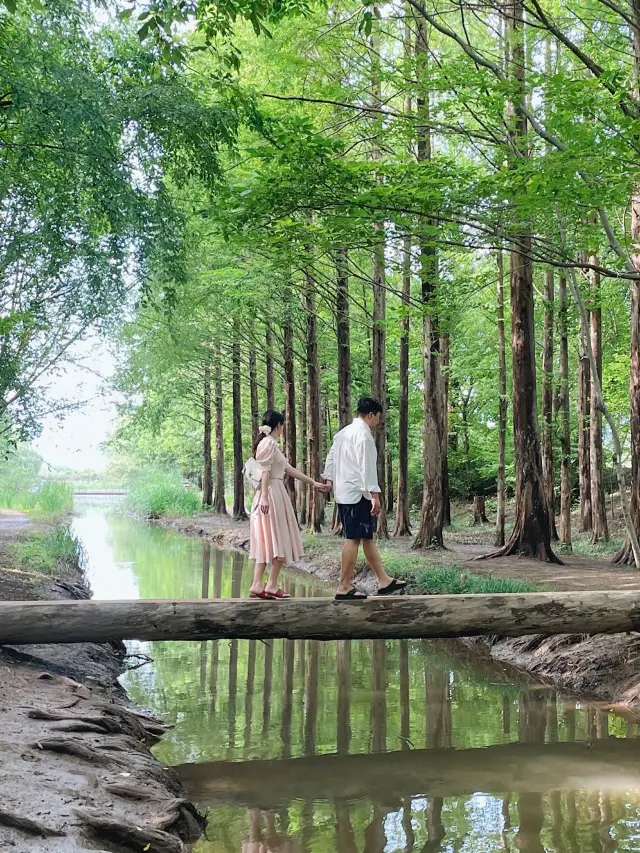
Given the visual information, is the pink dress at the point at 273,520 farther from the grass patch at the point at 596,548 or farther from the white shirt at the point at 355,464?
the grass patch at the point at 596,548

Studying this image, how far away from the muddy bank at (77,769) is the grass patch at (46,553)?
17.3 feet

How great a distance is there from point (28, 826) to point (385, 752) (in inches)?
148

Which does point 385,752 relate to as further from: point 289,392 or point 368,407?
point 289,392

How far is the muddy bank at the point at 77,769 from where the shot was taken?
4.79 metres

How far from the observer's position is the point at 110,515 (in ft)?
166

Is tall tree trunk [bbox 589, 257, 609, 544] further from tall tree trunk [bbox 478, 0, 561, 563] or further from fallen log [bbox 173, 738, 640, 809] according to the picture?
fallen log [bbox 173, 738, 640, 809]

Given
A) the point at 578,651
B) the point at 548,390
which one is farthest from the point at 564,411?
the point at 578,651

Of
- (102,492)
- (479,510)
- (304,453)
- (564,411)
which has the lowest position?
(102,492)

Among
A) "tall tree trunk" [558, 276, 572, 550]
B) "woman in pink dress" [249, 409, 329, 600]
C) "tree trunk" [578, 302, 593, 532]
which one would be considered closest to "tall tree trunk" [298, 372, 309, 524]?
"tall tree trunk" [558, 276, 572, 550]

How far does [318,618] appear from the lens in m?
8.14

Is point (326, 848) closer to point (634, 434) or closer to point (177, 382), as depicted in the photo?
point (634, 434)

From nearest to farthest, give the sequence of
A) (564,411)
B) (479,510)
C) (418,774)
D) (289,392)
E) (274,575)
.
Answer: (418,774) < (274,575) < (564,411) < (289,392) < (479,510)

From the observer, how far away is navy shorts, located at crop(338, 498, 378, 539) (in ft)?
26.2

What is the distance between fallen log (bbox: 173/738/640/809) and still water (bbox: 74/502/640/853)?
17 mm
